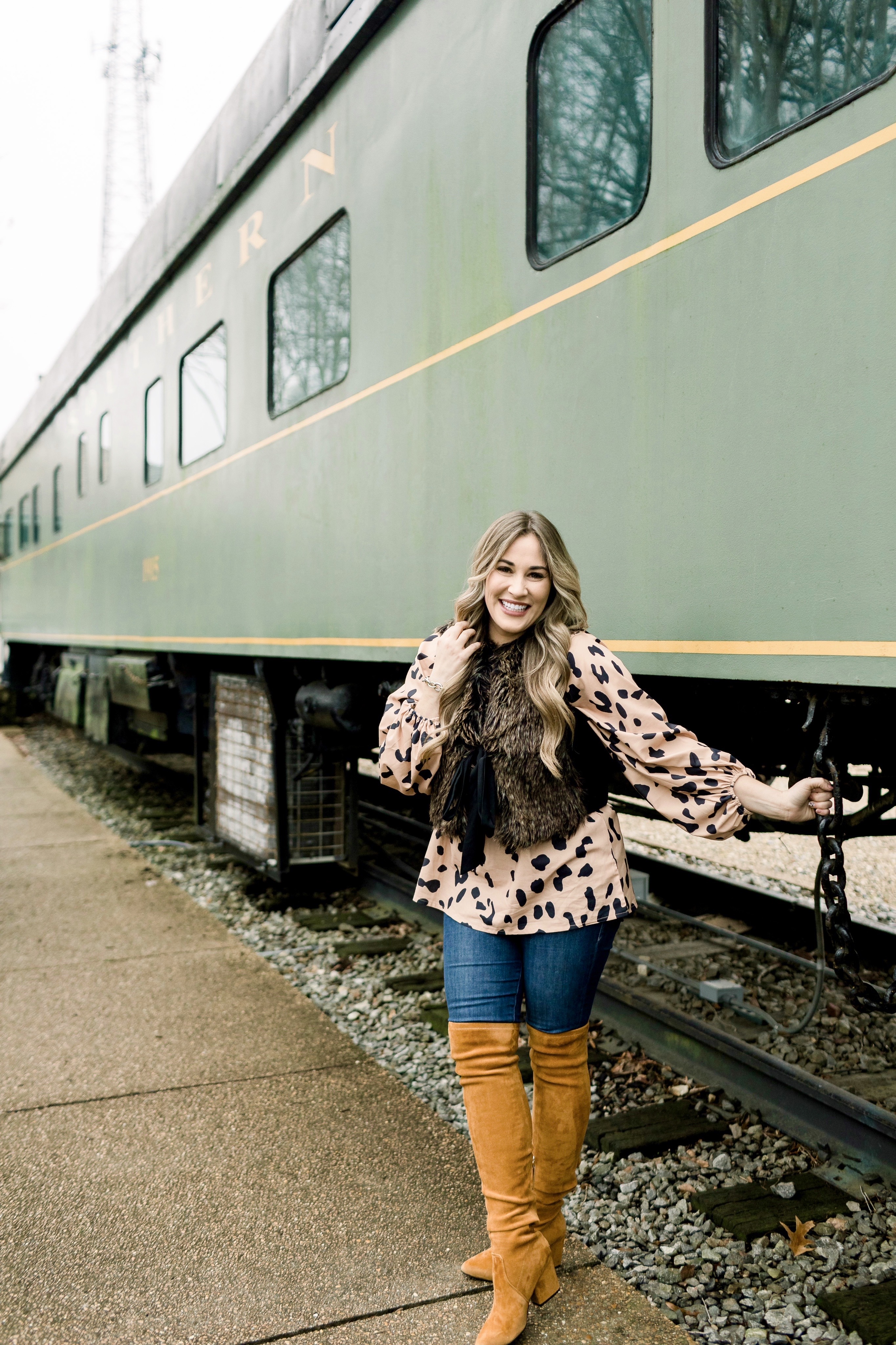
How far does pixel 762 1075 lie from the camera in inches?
130

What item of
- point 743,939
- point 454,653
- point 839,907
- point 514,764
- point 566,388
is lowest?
point 743,939

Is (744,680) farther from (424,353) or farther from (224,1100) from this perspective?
(224,1100)

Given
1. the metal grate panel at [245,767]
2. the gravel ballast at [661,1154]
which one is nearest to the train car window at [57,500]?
the metal grate panel at [245,767]

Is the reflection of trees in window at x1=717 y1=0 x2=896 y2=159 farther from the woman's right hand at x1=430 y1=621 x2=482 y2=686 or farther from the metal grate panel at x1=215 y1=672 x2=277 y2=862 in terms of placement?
→ the metal grate panel at x1=215 y1=672 x2=277 y2=862

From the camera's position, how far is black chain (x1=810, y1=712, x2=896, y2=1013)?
83.0 inches

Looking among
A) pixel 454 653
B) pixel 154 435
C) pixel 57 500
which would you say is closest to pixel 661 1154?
pixel 454 653

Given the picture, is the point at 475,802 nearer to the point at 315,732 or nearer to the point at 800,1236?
the point at 800,1236

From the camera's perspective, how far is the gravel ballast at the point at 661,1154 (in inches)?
98.3

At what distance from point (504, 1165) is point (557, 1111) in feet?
0.52

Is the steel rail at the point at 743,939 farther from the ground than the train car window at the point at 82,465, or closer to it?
closer to it

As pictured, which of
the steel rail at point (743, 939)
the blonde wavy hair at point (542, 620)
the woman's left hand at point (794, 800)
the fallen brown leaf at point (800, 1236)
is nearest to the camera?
Result: the woman's left hand at point (794, 800)

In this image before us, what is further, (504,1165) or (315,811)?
(315,811)

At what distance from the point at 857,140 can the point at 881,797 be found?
4.98 feet

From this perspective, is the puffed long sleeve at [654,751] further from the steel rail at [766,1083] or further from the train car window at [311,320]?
the train car window at [311,320]
